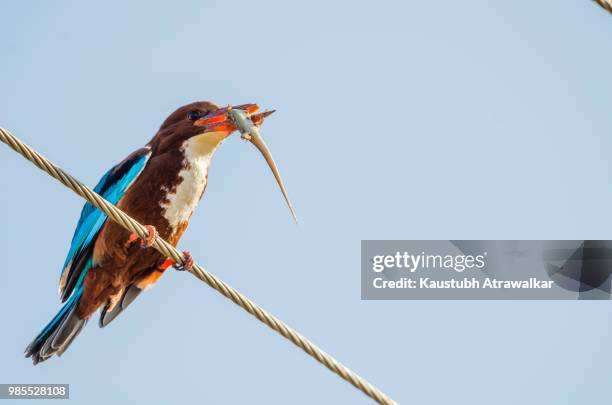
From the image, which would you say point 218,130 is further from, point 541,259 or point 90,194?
point 541,259

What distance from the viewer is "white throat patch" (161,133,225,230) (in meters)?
6.30

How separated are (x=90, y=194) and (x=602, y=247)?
23.6 feet

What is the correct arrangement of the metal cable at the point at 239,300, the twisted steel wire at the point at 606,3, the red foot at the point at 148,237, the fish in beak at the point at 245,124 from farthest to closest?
1. the fish in beak at the point at 245,124
2. the red foot at the point at 148,237
3. the metal cable at the point at 239,300
4. the twisted steel wire at the point at 606,3

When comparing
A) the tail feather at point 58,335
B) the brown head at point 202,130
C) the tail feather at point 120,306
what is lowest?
the tail feather at point 58,335

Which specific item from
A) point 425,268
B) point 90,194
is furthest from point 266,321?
point 425,268

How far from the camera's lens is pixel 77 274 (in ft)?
21.2

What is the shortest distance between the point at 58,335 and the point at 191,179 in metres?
1.22

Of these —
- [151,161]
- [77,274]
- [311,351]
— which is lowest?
[311,351]

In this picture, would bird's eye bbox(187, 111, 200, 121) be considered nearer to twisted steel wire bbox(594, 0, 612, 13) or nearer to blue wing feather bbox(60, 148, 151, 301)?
blue wing feather bbox(60, 148, 151, 301)

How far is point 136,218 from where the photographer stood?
20.5ft

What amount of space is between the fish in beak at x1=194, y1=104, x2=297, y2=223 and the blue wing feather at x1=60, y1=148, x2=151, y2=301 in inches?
17.0

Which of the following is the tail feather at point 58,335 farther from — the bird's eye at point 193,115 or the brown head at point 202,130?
the bird's eye at point 193,115

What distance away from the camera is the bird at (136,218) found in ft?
20.6

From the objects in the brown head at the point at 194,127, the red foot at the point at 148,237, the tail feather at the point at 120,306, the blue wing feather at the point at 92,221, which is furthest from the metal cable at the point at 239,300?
the tail feather at the point at 120,306
